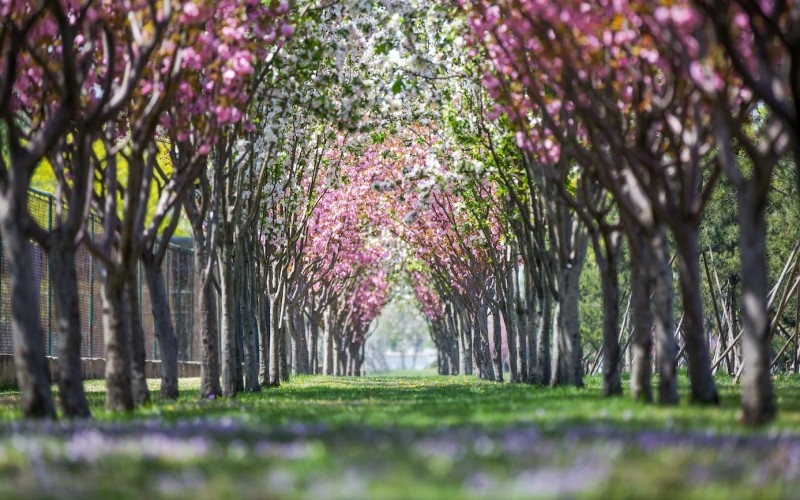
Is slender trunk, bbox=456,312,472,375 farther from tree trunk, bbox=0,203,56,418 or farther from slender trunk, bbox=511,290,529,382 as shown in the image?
tree trunk, bbox=0,203,56,418

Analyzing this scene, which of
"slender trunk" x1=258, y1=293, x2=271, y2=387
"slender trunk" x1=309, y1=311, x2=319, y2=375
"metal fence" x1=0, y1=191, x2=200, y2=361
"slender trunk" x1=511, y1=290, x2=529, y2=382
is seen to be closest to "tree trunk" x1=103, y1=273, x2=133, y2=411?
"metal fence" x1=0, y1=191, x2=200, y2=361

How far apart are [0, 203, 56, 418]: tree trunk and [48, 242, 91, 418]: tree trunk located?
65 centimetres

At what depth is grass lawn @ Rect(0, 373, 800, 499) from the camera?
6188 millimetres

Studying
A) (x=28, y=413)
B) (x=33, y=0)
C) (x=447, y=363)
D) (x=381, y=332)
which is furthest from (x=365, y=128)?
(x=381, y=332)

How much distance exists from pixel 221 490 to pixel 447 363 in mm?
75579

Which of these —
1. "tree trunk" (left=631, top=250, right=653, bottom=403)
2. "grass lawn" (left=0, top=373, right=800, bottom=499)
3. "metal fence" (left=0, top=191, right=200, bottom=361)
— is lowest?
"grass lawn" (left=0, top=373, right=800, bottom=499)

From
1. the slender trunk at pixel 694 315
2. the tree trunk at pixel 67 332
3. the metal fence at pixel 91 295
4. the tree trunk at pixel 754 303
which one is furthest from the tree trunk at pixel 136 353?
the tree trunk at pixel 754 303

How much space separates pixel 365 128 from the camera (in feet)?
74.0

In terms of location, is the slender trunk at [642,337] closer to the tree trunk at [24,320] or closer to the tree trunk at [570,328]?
the tree trunk at [570,328]

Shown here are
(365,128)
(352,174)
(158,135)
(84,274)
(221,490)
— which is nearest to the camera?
(221,490)

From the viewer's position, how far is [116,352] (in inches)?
567

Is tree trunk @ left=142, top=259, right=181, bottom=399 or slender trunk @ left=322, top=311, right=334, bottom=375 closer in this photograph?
tree trunk @ left=142, top=259, right=181, bottom=399

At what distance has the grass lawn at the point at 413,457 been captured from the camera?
619 cm

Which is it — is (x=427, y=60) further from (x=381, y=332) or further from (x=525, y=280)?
(x=381, y=332)
